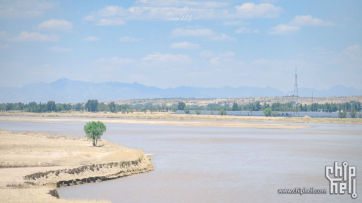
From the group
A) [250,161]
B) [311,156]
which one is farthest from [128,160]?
[311,156]

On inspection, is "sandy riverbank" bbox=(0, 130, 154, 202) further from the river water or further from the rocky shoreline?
the river water

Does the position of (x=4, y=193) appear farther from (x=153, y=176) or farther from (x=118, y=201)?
(x=153, y=176)

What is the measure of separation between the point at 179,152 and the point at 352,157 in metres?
16.9

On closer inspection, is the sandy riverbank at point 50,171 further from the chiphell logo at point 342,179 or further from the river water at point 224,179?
the chiphell logo at point 342,179

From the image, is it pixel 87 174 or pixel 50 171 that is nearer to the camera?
pixel 50 171

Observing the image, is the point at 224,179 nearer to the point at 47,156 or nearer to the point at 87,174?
the point at 87,174

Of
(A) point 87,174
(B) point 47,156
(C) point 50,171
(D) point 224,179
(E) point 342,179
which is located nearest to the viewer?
(C) point 50,171

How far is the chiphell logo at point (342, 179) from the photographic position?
22078mm

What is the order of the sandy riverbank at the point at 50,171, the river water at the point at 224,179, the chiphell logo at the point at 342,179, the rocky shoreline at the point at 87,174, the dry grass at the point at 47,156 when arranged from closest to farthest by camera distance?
the sandy riverbank at the point at 50,171 → the river water at the point at 224,179 → the rocky shoreline at the point at 87,174 → the chiphell logo at the point at 342,179 → the dry grass at the point at 47,156

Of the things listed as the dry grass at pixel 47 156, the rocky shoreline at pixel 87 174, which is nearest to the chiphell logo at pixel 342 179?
the rocky shoreline at pixel 87 174

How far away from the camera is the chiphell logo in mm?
22078

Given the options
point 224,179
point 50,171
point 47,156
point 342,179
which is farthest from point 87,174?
point 342,179

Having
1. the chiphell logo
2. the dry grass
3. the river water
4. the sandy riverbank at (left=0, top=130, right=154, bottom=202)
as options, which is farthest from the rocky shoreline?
the chiphell logo

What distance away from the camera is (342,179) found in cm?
2538
